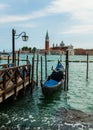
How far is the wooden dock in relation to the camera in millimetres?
12781

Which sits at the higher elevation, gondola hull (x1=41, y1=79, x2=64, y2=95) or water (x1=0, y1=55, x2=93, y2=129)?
gondola hull (x1=41, y1=79, x2=64, y2=95)

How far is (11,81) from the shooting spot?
14867mm

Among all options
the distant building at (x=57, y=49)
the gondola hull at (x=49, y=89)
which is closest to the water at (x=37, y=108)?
the gondola hull at (x=49, y=89)

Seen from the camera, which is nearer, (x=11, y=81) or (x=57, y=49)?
(x=11, y=81)

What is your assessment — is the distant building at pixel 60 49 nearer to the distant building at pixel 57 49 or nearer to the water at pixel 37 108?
the distant building at pixel 57 49

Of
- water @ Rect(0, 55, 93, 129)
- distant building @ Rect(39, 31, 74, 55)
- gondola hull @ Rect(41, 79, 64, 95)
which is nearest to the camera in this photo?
water @ Rect(0, 55, 93, 129)

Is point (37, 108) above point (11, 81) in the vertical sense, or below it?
below

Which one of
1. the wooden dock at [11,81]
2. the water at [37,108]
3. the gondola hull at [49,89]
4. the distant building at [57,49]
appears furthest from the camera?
the distant building at [57,49]

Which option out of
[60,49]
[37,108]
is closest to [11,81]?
[37,108]

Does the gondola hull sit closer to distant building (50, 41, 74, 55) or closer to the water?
the water

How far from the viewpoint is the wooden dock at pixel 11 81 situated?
41.9 ft

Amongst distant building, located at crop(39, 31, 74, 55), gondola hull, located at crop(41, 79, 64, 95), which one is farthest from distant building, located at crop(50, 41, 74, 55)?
gondola hull, located at crop(41, 79, 64, 95)

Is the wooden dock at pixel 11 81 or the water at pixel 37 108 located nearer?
the water at pixel 37 108

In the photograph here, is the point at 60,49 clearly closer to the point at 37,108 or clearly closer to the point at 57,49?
the point at 57,49
